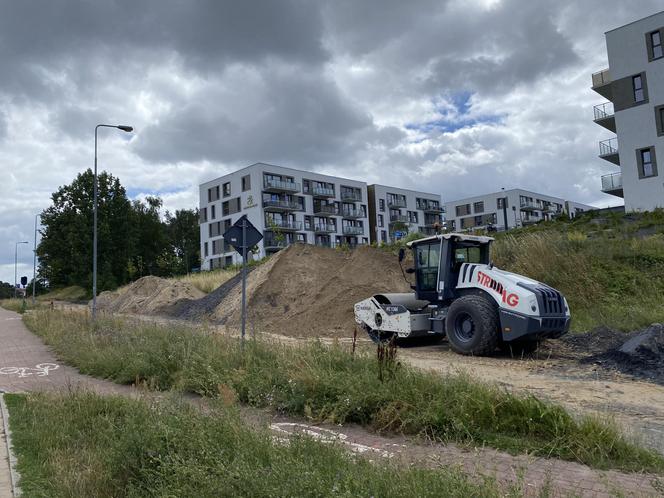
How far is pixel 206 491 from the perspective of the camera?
4.09 m

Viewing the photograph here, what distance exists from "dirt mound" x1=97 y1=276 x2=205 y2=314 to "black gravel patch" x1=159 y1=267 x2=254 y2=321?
1037 mm

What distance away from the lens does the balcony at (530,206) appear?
97562mm

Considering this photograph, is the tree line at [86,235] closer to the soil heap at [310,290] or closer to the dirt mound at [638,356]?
the soil heap at [310,290]

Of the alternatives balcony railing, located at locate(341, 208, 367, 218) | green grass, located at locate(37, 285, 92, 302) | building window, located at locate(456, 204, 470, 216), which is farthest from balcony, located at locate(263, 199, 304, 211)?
building window, located at locate(456, 204, 470, 216)

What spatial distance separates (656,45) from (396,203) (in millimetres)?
59734

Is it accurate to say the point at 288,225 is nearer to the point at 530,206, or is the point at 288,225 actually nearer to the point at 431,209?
the point at 431,209

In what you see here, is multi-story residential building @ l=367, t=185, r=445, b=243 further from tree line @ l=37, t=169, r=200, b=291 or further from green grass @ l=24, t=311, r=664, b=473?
green grass @ l=24, t=311, r=664, b=473

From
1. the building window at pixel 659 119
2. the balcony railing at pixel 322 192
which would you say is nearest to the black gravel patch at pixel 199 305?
the building window at pixel 659 119

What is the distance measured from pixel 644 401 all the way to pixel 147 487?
7.20 m

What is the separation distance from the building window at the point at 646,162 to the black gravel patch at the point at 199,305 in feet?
84.2

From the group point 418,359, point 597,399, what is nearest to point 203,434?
point 597,399

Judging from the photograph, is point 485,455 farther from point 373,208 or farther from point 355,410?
point 373,208

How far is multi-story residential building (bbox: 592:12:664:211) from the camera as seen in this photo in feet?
113

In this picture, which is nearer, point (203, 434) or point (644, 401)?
point (203, 434)
